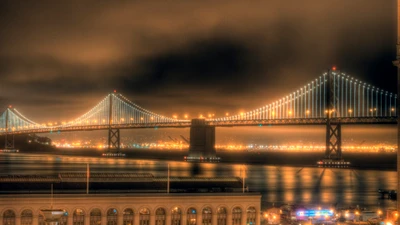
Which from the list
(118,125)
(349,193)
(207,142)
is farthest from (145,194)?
(118,125)

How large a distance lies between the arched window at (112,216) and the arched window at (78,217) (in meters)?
0.84

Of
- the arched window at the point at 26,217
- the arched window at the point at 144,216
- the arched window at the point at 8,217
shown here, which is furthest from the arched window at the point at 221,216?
the arched window at the point at 8,217

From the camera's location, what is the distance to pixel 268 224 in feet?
85.0

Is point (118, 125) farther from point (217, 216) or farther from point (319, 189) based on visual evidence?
point (217, 216)

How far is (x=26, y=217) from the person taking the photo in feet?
69.5

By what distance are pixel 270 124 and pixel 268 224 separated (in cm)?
5219

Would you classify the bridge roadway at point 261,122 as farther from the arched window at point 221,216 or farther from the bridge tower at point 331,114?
the arched window at point 221,216

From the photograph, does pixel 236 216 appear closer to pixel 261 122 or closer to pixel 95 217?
pixel 95 217

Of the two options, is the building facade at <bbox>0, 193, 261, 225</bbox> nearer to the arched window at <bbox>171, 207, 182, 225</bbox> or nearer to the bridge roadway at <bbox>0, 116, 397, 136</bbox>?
the arched window at <bbox>171, 207, 182, 225</bbox>

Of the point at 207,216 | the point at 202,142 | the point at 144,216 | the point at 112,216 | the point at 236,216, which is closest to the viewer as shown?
the point at 112,216

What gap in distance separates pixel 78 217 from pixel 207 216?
424 centimetres

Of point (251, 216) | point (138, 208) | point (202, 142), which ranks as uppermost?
point (202, 142)

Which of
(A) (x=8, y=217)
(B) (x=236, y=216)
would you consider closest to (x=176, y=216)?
(B) (x=236, y=216)

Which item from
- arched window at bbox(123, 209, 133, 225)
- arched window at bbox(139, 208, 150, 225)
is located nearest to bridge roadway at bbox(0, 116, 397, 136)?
arched window at bbox(139, 208, 150, 225)
